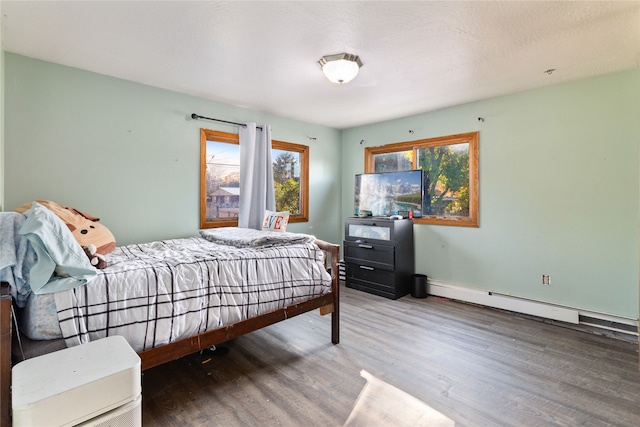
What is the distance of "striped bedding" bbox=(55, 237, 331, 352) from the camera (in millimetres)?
1446

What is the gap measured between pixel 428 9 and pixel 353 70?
29.1 inches

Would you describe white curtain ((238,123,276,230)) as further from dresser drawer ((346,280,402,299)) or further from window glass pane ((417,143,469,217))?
window glass pane ((417,143,469,217))

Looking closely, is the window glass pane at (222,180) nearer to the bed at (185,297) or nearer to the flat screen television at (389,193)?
the bed at (185,297)

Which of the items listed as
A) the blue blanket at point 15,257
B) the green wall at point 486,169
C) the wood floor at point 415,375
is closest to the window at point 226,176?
the green wall at point 486,169

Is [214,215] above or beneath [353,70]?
beneath

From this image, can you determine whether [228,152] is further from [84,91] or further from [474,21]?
[474,21]

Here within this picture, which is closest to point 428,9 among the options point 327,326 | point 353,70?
point 353,70

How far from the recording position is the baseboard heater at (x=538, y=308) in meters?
2.71

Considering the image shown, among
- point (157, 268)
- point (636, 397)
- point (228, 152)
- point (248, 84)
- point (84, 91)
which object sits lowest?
point (636, 397)

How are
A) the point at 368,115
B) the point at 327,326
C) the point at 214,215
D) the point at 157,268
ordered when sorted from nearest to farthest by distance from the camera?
the point at 157,268 → the point at 327,326 → the point at 214,215 → the point at 368,115

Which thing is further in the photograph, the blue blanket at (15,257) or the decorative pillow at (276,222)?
the decorative pillow at (276,222)

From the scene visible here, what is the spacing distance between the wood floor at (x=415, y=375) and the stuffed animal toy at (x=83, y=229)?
3.08 ft

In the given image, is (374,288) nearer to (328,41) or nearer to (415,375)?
(415,375)

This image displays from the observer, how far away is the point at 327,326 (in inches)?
115
